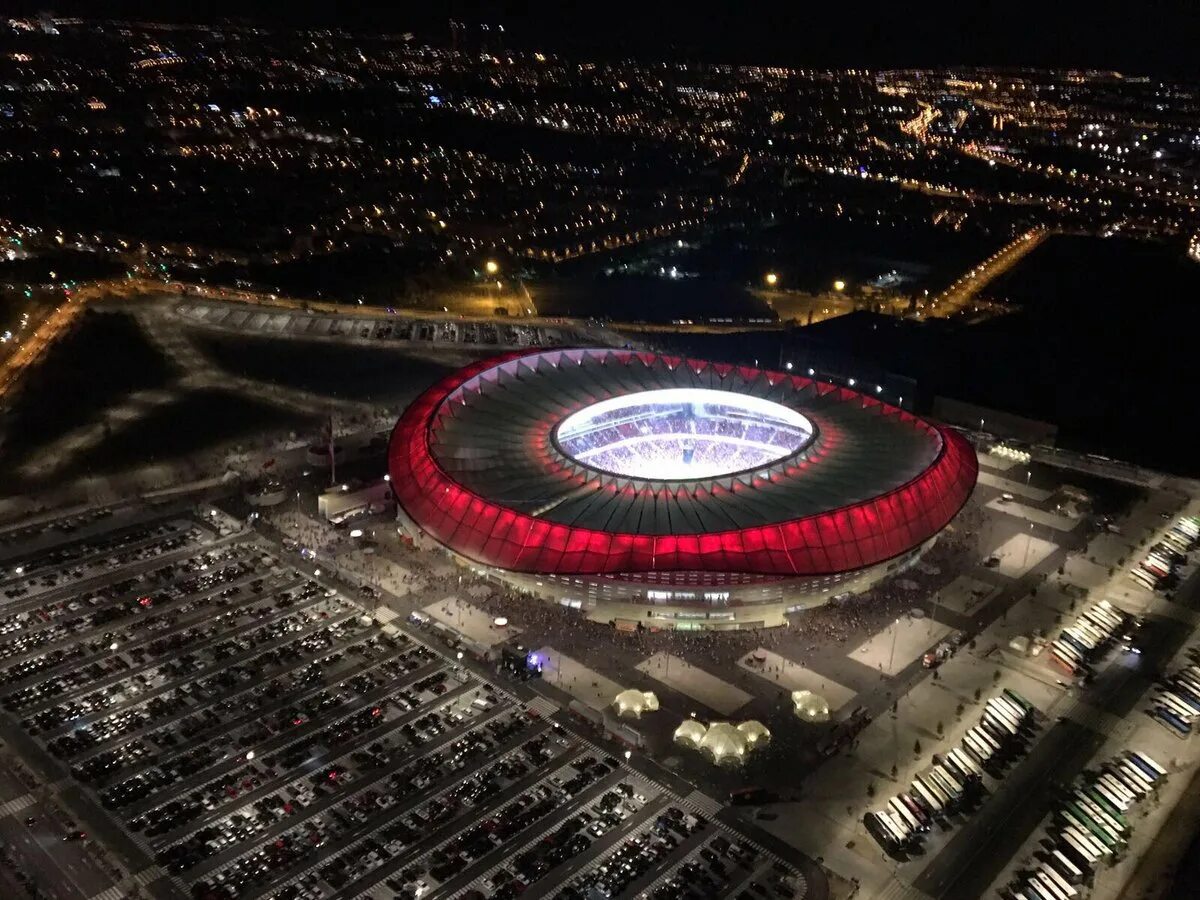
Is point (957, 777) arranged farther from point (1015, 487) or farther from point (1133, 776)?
point (1015, 487)

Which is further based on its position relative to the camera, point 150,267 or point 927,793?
point 150,267

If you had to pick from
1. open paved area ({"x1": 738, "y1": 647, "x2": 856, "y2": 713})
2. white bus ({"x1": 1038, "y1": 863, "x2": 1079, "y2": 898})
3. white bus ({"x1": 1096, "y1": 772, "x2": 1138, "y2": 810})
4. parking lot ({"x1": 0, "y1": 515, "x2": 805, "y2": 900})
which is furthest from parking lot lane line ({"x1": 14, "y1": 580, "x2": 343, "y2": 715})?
white bus ({"x1": 1096, "y1": 772, "x2": 1138, "y2": 810})

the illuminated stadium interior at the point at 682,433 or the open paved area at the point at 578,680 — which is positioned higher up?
the illuminated stadium interior at the point at 682,433

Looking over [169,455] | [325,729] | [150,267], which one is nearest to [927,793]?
[325,729]

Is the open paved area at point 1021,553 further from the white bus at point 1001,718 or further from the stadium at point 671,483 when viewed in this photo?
the white bus at point 1001,718

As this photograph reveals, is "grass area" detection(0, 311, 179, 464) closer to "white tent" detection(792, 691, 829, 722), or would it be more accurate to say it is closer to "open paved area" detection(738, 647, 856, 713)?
"open paved area" detection(738, 647, 856, 713)

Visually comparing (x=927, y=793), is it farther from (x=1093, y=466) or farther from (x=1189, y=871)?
(x=1093, y=466)

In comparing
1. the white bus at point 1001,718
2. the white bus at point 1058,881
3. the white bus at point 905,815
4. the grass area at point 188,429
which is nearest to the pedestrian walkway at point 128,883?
the white bus at point 905,815

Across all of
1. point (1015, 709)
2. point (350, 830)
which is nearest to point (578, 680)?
point (350, 830)
